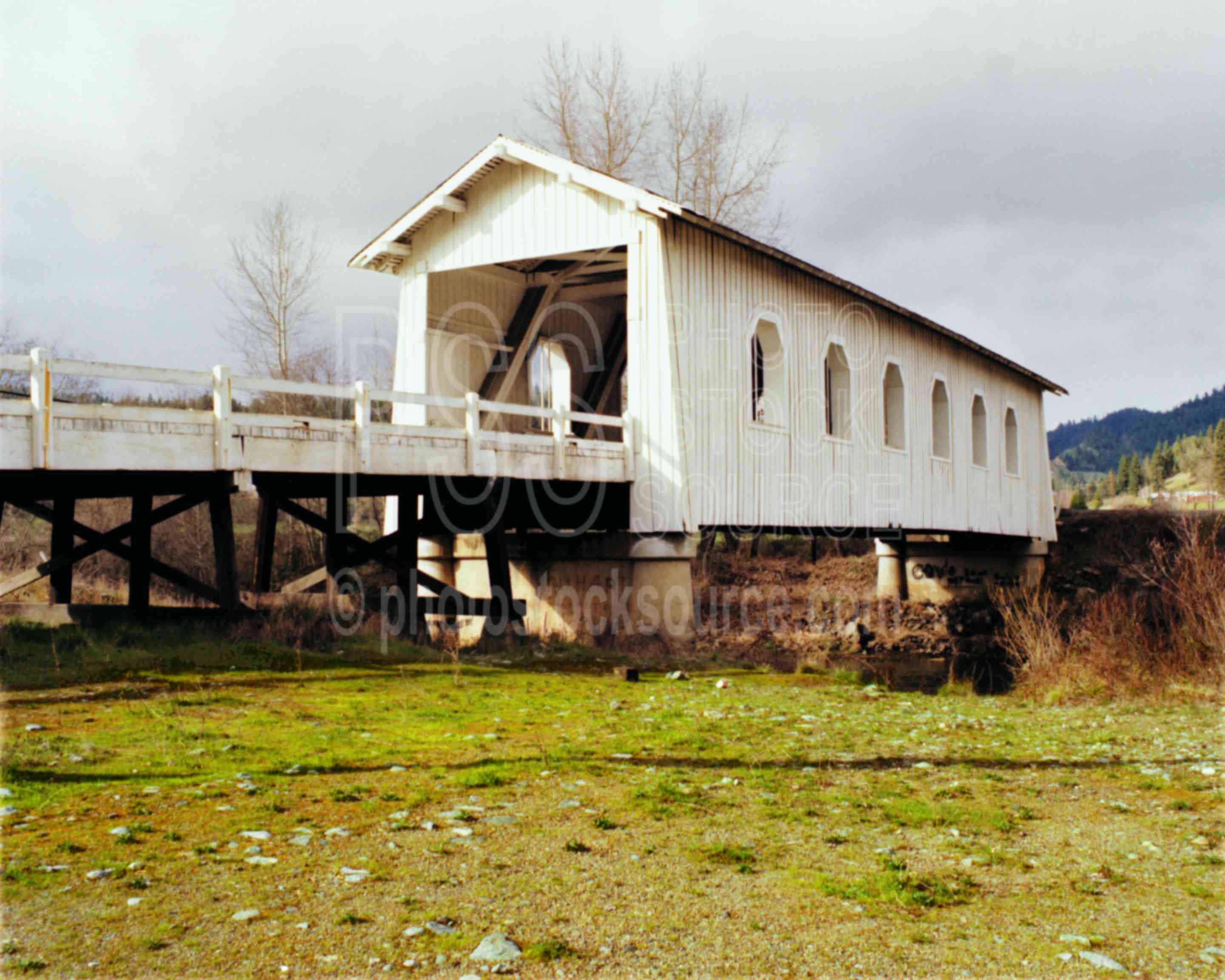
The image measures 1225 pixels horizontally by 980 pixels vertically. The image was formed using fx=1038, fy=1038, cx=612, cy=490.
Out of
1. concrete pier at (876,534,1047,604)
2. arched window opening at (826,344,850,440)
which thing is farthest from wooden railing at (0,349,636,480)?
concrete pier at (876,534,1047,604)

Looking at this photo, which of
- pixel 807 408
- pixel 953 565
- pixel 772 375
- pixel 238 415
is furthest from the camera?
pixel 953 565

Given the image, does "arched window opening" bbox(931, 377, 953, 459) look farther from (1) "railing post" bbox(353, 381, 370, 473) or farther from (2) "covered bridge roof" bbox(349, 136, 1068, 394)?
(1) "railing post" bbox(353, 381, 370, 473)

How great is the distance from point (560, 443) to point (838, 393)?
8.54 metres

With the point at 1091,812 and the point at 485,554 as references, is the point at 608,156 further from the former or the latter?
the point at 1091,812

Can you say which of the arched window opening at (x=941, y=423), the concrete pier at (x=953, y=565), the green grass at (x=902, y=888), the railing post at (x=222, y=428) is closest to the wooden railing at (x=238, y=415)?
the railing post at (x=222, y=428)

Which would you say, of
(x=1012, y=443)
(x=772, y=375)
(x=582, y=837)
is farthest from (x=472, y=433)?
(x=1012, y=443)

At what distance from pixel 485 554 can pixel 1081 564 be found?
24.2 metres

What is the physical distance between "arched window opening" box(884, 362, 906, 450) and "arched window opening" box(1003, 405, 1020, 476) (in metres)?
8.38

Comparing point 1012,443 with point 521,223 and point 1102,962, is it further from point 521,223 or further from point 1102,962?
point 1102,962

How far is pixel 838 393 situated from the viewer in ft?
68.6

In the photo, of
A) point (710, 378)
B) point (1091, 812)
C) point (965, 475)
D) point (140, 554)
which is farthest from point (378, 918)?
point (965, 475)

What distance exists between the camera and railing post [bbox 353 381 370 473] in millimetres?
11992

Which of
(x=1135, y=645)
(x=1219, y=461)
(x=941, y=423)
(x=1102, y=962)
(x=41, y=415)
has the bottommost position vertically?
(x=1102, y=962)

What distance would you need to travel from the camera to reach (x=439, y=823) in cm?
545
